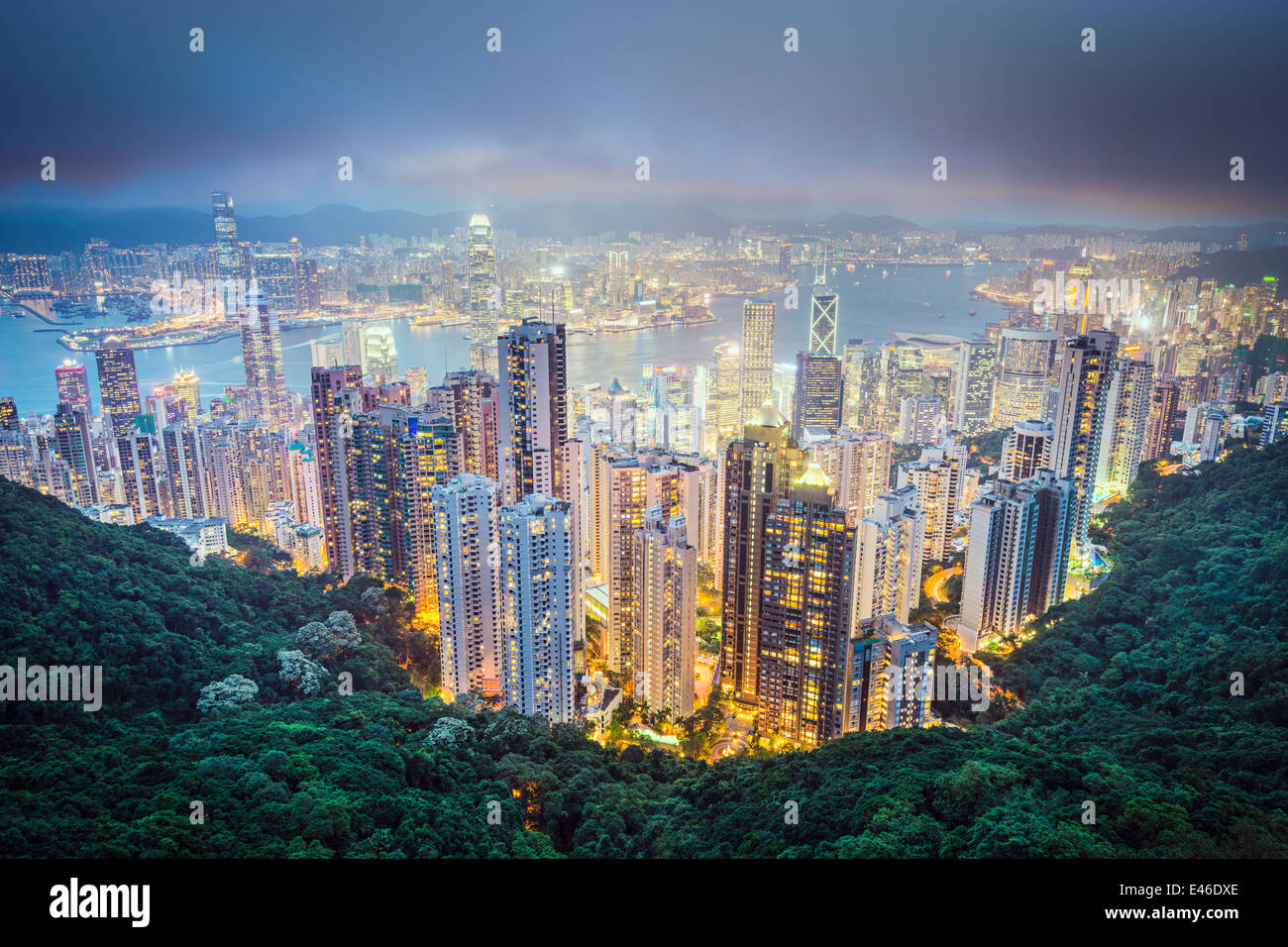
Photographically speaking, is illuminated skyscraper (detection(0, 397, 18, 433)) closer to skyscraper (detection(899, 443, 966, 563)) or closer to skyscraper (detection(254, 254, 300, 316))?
skyscraper (detection(254, 254, 300, 316))

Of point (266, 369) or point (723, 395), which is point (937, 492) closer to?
point (723, 395)

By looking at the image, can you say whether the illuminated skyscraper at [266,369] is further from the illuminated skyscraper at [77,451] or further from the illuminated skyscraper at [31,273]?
the illuminated skyscraper at [31,273]

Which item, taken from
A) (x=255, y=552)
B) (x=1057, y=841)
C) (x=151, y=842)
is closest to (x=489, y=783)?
(x=151, y=842)

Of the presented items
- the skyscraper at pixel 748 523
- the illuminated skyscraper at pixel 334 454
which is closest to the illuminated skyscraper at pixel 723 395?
the illuminated skyscraper at pixel 334 454

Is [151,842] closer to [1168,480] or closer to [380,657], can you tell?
[380,657]

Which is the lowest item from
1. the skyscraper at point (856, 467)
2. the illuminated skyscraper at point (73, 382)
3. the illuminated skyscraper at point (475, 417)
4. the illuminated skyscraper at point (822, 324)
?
the skyscraper at point (856, 467)
